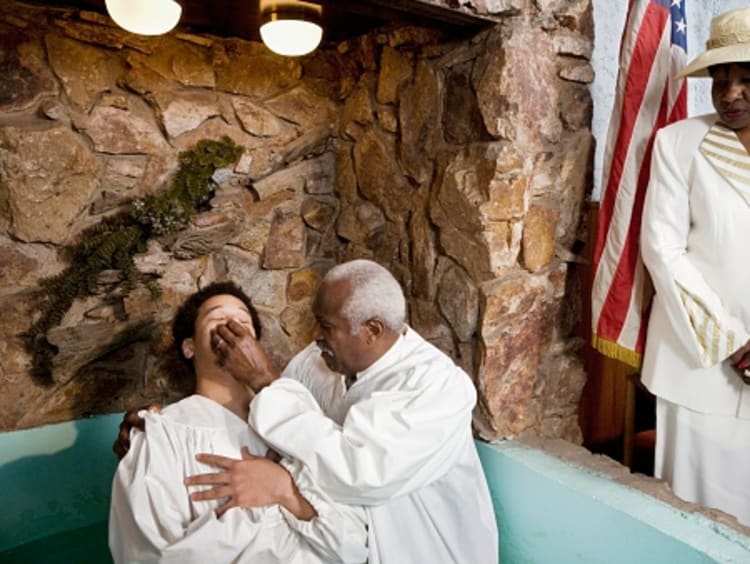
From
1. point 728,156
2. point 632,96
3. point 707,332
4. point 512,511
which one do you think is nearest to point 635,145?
point 632,96

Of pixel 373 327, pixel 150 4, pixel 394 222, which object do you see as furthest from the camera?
pixel 394 222

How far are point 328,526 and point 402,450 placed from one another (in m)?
0.20

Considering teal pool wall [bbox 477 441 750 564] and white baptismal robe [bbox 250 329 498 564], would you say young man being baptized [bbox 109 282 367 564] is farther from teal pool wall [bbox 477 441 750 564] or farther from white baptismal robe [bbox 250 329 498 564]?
teal pool wall [bbox 477 441 750 564]

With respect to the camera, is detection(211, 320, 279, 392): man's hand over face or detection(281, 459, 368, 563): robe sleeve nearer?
detection(281, 459, 368, 563): robe sleeve

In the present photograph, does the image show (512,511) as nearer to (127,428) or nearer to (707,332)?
(707,332)

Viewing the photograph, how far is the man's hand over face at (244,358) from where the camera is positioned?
141cm

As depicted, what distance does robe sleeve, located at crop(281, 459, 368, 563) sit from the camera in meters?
1.19

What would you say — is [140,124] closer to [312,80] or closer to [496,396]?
[312,80]

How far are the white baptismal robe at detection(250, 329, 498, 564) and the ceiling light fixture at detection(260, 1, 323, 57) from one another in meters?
0.99

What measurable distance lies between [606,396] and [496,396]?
843 millimetres

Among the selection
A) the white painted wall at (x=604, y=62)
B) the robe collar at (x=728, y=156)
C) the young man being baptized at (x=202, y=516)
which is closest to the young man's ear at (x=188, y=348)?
the young man being baptized at (x=202, y=516)

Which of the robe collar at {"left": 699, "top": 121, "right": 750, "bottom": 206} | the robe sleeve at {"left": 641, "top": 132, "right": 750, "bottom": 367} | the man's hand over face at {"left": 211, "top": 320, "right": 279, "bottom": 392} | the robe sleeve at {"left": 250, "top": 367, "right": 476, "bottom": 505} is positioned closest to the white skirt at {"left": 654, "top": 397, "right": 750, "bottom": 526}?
the robe sleeve at {"left": 641, "top": 132, "right": 750, "bottom": 367}

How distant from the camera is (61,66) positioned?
74.2 inches

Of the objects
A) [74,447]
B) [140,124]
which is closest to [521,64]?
[140,124]
